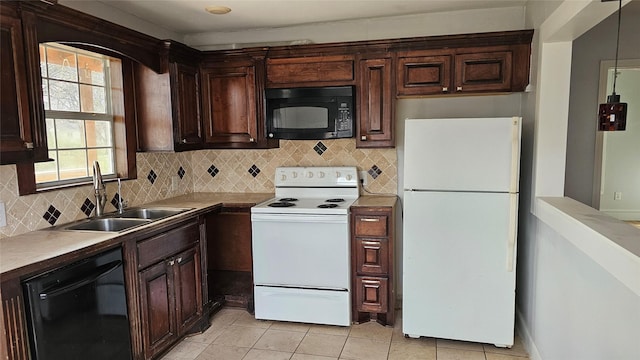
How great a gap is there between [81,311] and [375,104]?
7.91 feet

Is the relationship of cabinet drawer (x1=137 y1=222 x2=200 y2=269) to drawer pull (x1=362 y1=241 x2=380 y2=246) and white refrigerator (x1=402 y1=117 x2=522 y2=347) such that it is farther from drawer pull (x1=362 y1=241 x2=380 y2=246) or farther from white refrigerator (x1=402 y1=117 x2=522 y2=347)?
white refrigerator (x1=402 y1=117 x2=522 y2=347)

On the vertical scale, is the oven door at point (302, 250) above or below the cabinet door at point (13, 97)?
below

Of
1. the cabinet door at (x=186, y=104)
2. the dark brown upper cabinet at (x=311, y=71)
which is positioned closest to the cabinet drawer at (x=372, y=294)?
the dark brown upper cabinet at (x=311, y=71)

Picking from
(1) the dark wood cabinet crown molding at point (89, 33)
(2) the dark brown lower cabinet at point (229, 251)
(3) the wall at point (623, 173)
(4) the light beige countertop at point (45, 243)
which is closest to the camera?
(4) the light beige countertop at point (45, 243)

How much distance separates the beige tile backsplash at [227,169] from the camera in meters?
3.04

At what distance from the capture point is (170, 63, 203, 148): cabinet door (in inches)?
128

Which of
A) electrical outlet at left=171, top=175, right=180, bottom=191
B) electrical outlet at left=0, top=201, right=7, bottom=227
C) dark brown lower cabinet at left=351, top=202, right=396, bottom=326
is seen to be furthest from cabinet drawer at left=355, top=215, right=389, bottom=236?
electrical outlet at left=0, top=201, right=7, bottom=227

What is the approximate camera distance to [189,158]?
4.02 meters

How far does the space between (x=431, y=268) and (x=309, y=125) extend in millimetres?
1480

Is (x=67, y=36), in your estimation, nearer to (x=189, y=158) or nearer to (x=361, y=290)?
(x=189, y=158)

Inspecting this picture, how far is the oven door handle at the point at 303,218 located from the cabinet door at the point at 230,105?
73 centimetres

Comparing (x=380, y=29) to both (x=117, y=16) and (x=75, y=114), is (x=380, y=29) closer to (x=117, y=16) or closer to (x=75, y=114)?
(x=117, y=16)

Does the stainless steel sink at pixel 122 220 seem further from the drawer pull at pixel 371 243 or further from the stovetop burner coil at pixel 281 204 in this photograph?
the drawer pull at pixel 371 243

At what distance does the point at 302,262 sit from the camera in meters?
3.20
